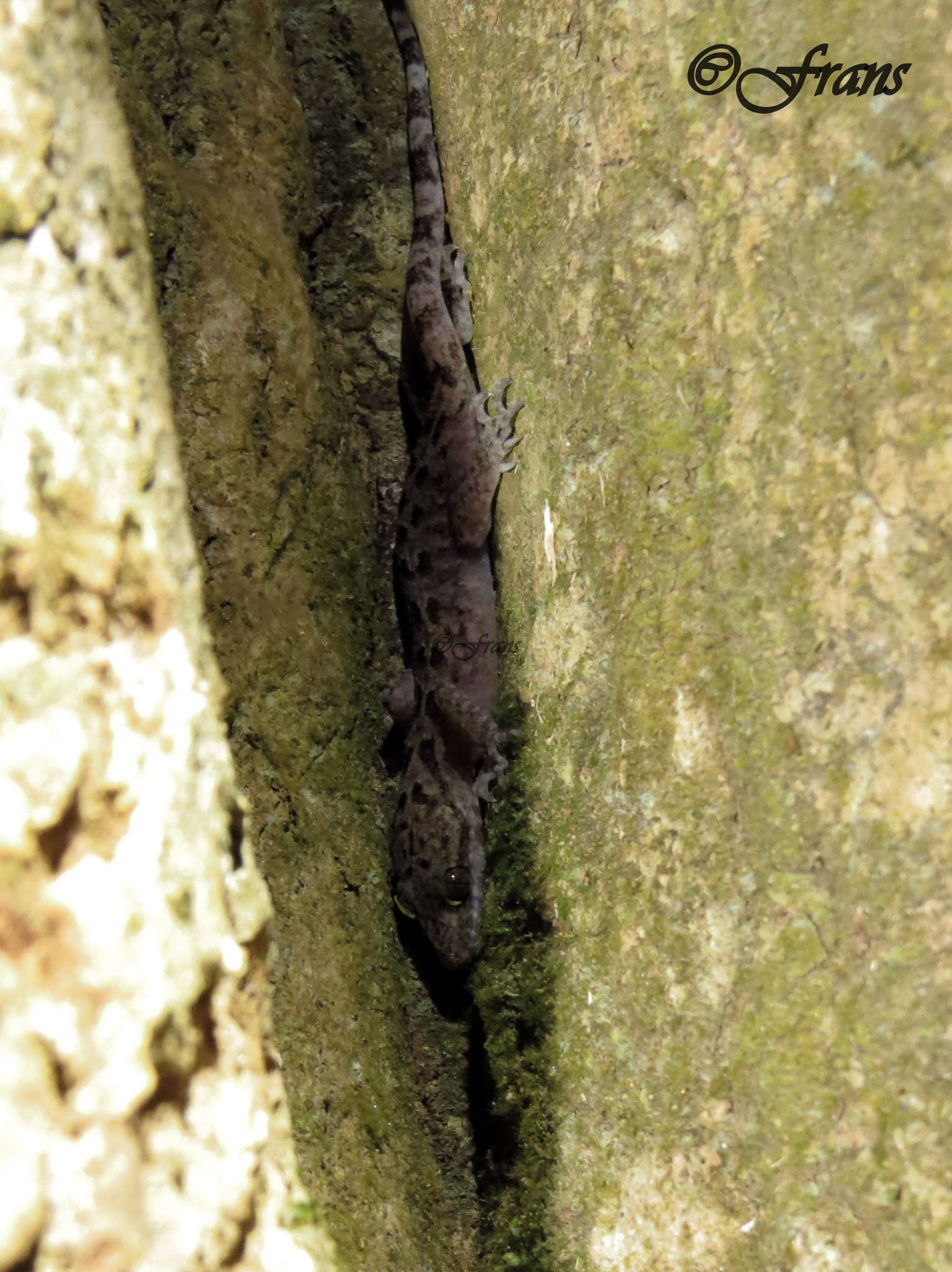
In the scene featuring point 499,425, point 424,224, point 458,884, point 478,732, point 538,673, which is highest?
point 424,224

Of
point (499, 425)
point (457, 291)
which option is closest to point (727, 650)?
point (499, 425)

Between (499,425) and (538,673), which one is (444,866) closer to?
(538,673)

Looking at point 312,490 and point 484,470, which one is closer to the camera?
point 484,470

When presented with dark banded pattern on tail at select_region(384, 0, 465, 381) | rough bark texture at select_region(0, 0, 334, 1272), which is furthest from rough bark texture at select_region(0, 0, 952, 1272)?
dark banded pattern on tail at select_region(384, 0, 465, 381)

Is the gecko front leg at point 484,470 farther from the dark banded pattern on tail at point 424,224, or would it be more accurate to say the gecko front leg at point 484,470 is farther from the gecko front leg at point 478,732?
the gecko front leg at point 478,732

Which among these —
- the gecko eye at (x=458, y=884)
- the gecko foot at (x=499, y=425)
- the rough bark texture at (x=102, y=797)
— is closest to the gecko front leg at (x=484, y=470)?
the gecko foot at (x=499, y=425)

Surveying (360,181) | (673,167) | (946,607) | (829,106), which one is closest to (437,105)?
(360,181)

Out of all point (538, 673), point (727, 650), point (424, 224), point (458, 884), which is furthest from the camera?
point (424, 224)

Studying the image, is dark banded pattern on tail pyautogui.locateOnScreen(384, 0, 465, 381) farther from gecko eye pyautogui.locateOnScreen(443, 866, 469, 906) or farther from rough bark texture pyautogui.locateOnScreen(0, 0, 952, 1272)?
gecko eye pyautogui.locateOnScreen(443, 866, 469, 906)
